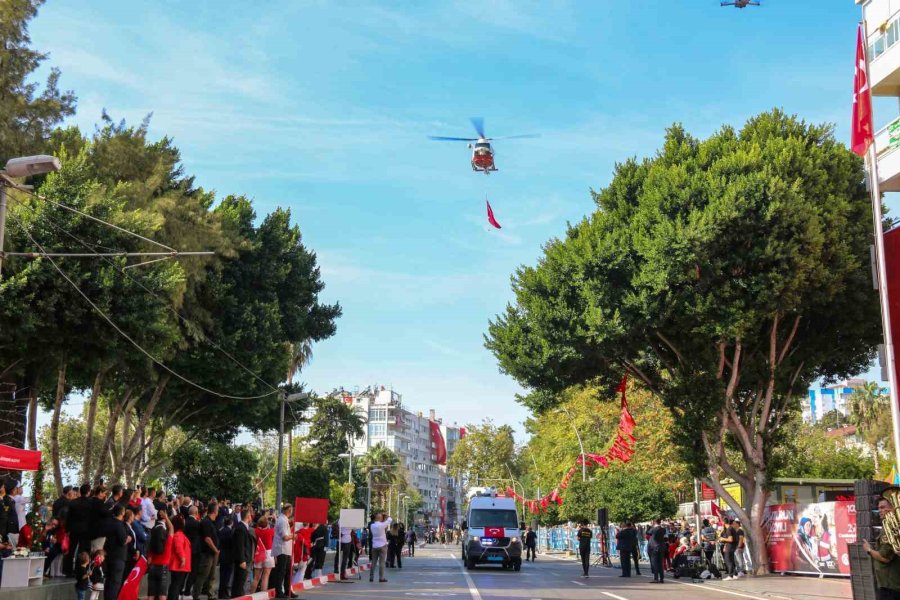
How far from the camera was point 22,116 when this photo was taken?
81.4 ft

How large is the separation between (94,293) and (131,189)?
15.8 ft

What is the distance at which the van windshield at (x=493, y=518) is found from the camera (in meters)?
31.4

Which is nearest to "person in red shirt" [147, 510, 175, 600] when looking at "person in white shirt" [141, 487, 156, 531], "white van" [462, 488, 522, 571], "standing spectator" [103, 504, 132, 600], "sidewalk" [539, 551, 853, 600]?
"standing spectator" [103, 504, 132, 600]

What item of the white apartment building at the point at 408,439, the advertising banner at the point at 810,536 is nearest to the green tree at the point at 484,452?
the white apartment building at the point at 408,439

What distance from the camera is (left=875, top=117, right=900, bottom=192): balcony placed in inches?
1090

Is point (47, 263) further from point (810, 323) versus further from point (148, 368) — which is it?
point (810, 323)

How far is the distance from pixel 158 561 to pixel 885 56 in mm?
26271

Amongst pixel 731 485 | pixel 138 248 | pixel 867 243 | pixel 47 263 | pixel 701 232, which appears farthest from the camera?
pixel 731 485

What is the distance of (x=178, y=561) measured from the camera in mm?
14930

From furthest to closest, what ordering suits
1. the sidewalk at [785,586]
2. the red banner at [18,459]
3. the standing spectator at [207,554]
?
the sidewalk at [785,586] → the red banner at [18,459] → the standing spectator at [207,554]

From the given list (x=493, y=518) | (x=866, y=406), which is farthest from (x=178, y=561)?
(x=866, y=406)

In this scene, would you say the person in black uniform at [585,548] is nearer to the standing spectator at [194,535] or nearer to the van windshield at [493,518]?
the van windshield at [493,518]

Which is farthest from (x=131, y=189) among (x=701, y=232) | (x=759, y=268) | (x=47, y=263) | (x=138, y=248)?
(x=759, y=268)

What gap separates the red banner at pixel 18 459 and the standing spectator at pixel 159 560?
17.9ft
